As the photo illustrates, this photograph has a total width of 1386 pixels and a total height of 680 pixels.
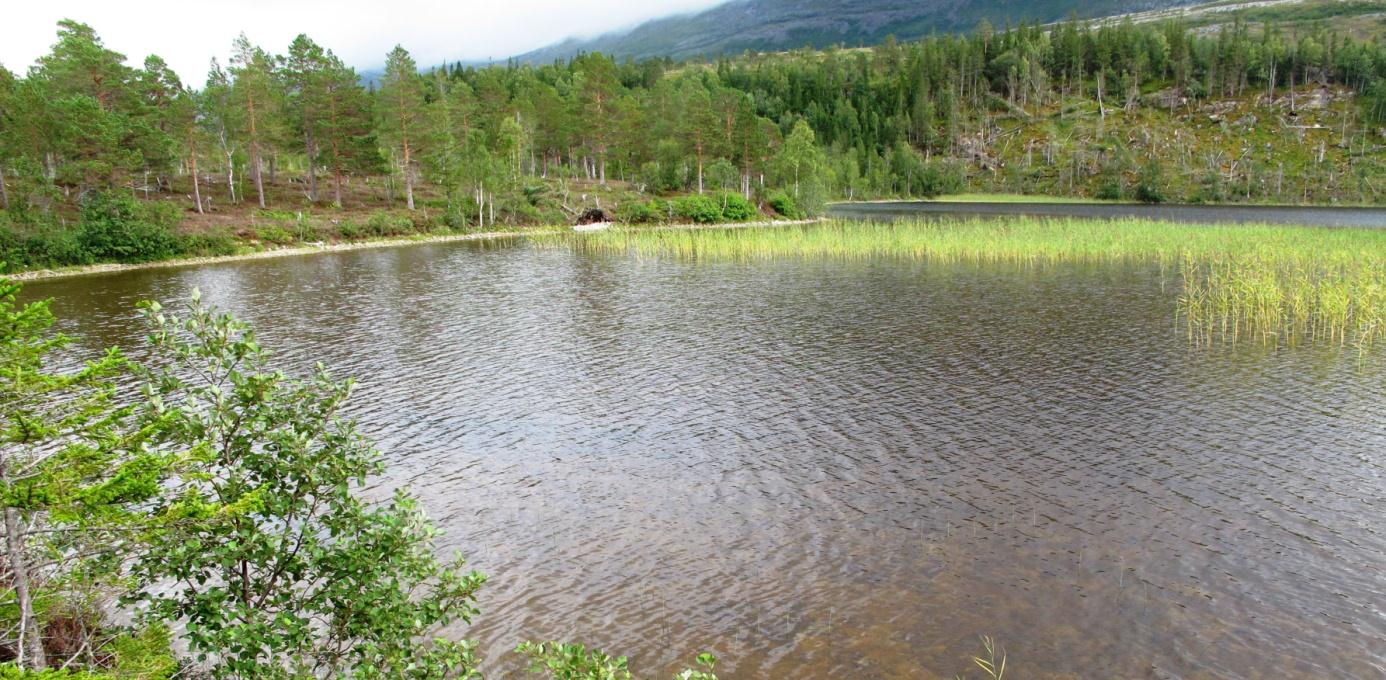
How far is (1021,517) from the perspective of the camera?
49.6ft

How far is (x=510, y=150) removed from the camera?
3969 inches

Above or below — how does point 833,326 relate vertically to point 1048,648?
above

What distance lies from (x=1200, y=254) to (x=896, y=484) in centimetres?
4985

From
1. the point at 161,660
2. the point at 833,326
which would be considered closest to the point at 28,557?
the point at 161,660

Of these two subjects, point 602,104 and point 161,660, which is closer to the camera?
point 161,660

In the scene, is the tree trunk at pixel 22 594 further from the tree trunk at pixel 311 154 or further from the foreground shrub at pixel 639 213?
the tree trunk at pixel 311 154

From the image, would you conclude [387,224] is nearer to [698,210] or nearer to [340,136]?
[340,136]

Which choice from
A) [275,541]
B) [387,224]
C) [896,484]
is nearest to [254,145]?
[387,224]

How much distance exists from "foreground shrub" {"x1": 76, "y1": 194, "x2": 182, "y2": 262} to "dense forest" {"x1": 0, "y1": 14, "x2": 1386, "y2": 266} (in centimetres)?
18

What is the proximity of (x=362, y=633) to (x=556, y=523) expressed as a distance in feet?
24.1

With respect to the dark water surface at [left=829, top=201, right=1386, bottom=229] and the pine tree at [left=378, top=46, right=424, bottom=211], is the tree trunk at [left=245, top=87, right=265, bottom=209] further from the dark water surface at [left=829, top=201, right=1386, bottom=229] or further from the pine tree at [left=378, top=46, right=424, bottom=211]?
the dark water surface at [left=829, top=201, right=1386, bottom=229]

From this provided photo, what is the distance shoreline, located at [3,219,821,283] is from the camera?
198 feet

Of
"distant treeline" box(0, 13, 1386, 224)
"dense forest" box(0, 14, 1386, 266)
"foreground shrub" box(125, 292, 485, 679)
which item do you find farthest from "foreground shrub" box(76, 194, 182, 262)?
"foreground shrub" box(125, 292, 485, 679)

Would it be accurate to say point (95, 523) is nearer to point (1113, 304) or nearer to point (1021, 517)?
point (1021, 517)
